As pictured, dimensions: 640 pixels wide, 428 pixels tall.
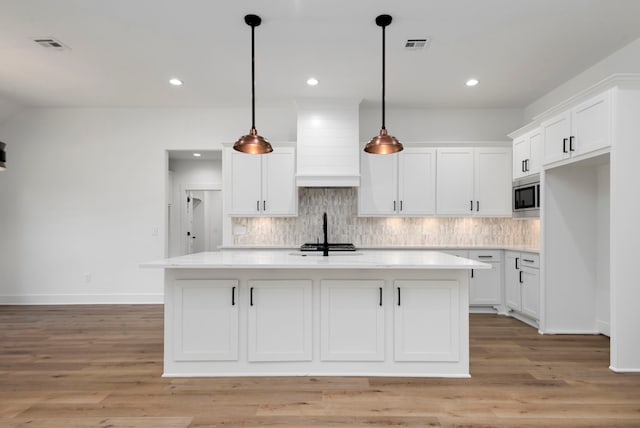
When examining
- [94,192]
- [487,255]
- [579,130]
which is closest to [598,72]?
[579,130]

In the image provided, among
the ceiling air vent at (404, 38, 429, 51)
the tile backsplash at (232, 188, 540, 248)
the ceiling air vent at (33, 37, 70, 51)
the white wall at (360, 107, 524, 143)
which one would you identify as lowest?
the tile backsplash at (232, 188, 540, 248)

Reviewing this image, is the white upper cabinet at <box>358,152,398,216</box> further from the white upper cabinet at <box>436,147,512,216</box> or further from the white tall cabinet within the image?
the white tall cabinet

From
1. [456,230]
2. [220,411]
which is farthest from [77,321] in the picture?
[456,230]

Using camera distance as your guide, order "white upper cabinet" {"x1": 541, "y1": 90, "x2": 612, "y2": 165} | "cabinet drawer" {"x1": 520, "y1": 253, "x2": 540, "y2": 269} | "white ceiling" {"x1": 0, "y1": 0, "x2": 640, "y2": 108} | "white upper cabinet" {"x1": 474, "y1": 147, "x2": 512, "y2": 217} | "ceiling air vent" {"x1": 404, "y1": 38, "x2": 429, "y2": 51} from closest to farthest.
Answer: "white ceiling" {"x1": 0, "y1": 0, "x2": 640, "y2": 108} → "white upper cabinet" {"x1": 541, "y1": 90, "x2": 612, "y2": 165} → "ceiling air vent" {"x1": 404, "y1": 38, "x2": 429, "y2": 51} → "cabinet drawer" {"x1": 520, "y1": 253, "x2": 540, "y2": 269} → "white upper cabinet" {"x1": 474, "y1": 147, "x2": 512, "y2": 217}

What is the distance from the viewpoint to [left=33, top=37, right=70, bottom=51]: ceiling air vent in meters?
3.56

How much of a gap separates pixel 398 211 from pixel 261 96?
97.2 inches

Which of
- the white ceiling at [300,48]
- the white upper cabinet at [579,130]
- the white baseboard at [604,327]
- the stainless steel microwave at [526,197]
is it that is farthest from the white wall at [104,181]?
the white baseboard at [604,327]

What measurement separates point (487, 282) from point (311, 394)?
3406 mm

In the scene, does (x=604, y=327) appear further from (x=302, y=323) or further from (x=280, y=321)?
(x=280, y=321)

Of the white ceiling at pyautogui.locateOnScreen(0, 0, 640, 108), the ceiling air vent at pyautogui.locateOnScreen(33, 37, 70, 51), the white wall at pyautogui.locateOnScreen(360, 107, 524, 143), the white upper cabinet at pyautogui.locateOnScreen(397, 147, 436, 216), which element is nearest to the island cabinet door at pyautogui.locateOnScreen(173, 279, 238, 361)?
the white ceiling at pyautogui.locateOnScreen(0, 0, 640, 108)

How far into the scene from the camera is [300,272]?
2.95 meters

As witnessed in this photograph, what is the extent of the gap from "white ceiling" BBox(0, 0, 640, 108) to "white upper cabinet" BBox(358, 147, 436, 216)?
803 millimetres

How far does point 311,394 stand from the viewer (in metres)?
2.61

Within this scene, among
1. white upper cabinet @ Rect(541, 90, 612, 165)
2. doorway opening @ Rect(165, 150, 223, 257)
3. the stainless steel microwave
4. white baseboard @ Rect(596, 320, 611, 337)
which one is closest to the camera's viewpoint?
white upper cabinet @ Rect(541, 90, 612, 165)
